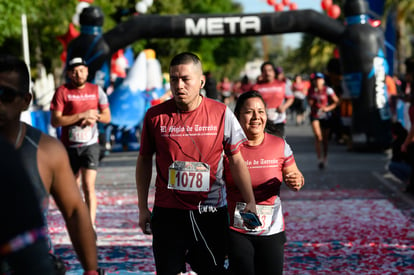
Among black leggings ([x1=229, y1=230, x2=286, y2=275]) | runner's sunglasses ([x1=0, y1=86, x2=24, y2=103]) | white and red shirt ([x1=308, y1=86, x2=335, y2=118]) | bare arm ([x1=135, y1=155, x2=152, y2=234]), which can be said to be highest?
runner's sunglasses ([x1=0, y1=86, x2=24, y2=103])

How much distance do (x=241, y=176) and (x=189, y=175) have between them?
31 centimetres

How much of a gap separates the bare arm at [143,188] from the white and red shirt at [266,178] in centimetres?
48

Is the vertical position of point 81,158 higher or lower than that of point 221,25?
lower

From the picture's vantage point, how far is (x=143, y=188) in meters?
Answer: 4.20

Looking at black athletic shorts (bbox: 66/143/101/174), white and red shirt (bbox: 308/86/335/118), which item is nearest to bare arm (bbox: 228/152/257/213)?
black athletic shorts (bbox: 66/143/101/174)

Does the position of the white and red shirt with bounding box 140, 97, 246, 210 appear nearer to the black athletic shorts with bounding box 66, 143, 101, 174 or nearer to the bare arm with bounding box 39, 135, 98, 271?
the bare arm with bounding box 39, 135, 98, 271

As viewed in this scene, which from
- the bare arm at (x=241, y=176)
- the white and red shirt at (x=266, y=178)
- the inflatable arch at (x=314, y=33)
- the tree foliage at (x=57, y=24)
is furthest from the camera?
the tree foliage at (x=57, y=24)

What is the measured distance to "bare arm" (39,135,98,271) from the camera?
264cm

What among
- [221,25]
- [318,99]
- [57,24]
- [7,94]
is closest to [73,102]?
[7,94]

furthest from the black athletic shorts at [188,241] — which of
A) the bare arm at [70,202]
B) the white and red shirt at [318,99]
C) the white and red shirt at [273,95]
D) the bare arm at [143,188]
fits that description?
the white and red shirt at [318,99]

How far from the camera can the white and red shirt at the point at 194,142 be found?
160 inches

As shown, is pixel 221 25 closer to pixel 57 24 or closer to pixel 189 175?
pixel 189 175

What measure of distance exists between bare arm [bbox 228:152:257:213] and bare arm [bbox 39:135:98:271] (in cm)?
148

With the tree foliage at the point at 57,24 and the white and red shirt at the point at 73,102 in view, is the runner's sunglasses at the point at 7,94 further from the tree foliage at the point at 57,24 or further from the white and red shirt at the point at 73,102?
the tree foliage at the point at 57,24
